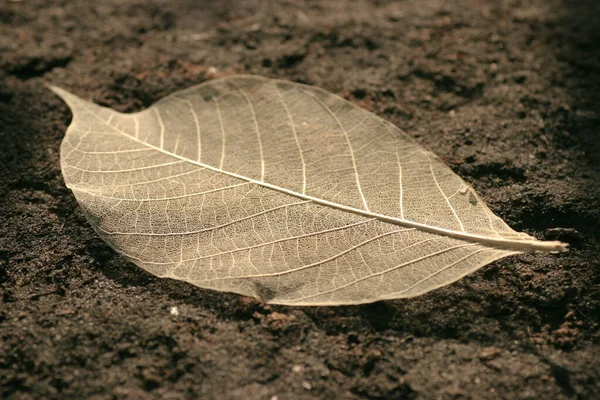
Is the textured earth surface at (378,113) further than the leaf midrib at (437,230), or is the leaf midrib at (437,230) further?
the leaf midrib at (437,230)

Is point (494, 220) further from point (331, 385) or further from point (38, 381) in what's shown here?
point (38, 381)

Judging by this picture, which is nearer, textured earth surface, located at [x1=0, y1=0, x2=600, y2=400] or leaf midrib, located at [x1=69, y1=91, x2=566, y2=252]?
textured earth surface, located at [x1=0, y1=0, x2=600, y2=400]

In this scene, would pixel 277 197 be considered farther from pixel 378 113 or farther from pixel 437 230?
pixel 378 113

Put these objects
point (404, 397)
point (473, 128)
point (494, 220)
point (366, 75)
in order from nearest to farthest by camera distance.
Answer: point (404, 397)
point (494, 220)
point (473, 128)
point (366, 75)

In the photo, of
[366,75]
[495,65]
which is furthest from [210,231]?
[495,65]
